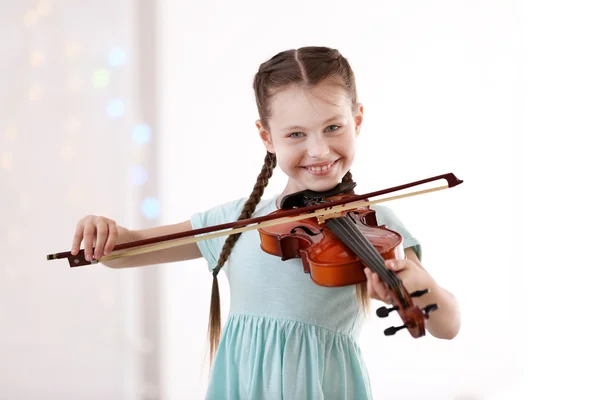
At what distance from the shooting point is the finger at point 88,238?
2.58 ft

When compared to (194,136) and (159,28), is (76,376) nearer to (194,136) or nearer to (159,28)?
(194,136)

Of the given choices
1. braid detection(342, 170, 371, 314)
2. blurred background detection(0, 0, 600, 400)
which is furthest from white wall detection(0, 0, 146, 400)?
braid detection(342, 170, 371, 314)

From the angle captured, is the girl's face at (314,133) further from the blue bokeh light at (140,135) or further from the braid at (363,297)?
the blue bokeh light at (140,135)

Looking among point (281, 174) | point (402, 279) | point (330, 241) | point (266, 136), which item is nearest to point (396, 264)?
point (402, 279)

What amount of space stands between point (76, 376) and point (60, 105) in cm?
71

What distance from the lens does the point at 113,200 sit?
1761 millimetres

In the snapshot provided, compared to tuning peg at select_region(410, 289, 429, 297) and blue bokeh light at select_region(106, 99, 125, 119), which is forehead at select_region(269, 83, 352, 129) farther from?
blue bokeh light at select_region(106, 99, 125, 119)

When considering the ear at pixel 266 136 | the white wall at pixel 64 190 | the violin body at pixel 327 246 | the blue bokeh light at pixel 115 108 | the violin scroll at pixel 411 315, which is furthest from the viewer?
the blue bokeh light at pixel 115 108

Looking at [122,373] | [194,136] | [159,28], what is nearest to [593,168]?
[194,136]

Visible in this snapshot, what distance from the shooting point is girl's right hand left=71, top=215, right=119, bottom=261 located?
792 mm

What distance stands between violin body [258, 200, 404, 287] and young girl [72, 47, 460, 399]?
0.07 metres

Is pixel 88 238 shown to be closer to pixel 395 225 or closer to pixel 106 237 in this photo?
pixel 106 237

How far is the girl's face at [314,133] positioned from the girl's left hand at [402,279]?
215mm

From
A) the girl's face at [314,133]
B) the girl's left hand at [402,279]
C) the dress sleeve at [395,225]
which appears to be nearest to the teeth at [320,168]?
the girl's face at [314,133]
